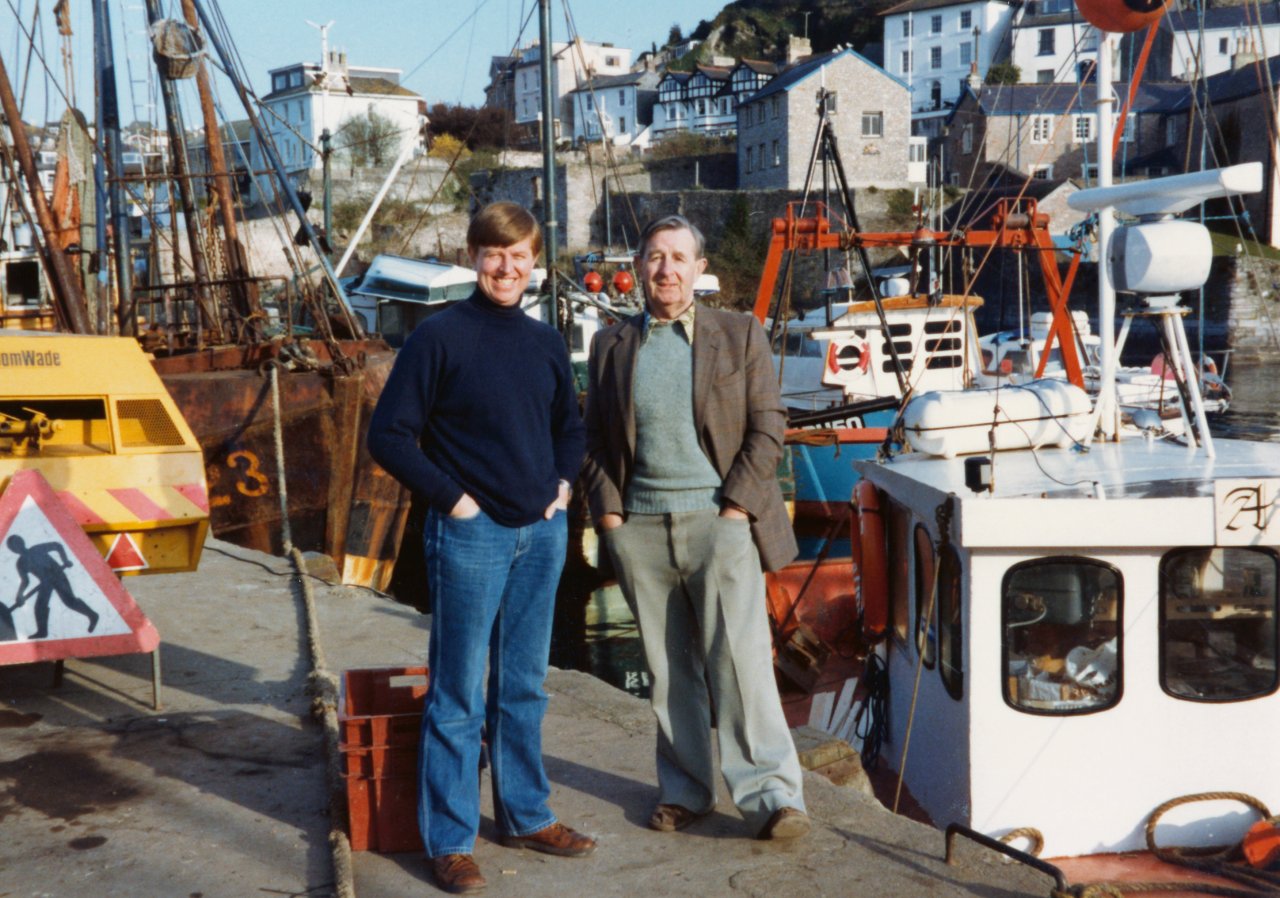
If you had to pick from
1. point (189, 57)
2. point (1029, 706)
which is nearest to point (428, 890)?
point (1029, 706)

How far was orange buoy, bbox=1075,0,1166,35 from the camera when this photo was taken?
7273 millimetres

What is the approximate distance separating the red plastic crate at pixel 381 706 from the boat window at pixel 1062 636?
2.67 m

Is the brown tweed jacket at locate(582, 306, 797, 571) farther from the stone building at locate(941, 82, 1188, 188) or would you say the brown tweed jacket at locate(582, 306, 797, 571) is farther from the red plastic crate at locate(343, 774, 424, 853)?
the stone building at locate(941, 82, 1188, 188)

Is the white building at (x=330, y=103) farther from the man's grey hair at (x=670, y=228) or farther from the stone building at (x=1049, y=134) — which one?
the man's grey hair at (x=670, y=228)

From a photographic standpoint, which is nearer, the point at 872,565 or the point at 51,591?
the point at 51,591

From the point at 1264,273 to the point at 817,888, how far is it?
43.8 meters

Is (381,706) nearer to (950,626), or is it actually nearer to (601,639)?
(950,626)

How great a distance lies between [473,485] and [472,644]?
0.43 m

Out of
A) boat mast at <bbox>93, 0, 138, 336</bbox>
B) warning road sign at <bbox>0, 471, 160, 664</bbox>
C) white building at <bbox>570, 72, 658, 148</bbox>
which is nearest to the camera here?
warning road sign at <bbox>0, 471, 160, 664</bbox>

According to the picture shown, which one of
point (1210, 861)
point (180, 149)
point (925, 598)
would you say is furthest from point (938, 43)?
point (1210, 861)

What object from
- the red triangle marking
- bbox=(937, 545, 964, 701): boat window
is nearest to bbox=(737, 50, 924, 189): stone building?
bbox=(937, 545, 964, 701): boat window

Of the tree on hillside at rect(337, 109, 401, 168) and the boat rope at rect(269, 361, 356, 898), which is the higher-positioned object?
the tree on hillside at rect(337, 109, 401, 168)

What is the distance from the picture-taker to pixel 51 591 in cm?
496

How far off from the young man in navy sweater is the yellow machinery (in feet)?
7.91
